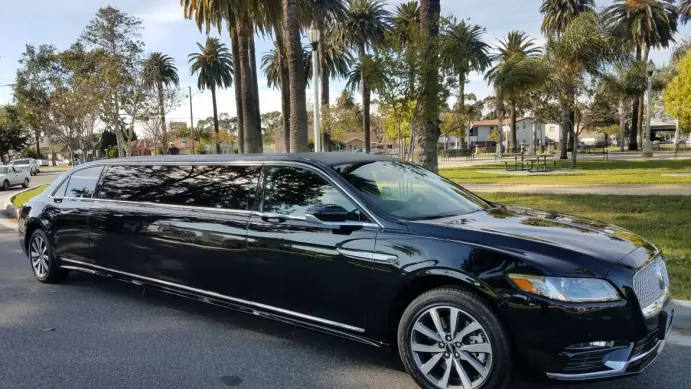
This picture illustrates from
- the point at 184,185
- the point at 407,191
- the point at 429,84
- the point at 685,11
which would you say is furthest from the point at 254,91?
the point at 685,11

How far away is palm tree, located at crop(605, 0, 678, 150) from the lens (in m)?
44.9

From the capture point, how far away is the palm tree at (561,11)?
149ft

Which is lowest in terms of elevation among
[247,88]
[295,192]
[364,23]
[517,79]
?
[295,192]

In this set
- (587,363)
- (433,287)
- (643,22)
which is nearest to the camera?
(587,363)

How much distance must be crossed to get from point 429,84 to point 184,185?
865 cm

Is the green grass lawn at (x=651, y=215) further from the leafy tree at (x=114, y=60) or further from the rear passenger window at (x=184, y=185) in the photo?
the leafy tree at (x=114, y=60)

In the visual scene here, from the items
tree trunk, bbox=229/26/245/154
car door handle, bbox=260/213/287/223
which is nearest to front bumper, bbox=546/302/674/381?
car door handle, bbox=260/213/287/223

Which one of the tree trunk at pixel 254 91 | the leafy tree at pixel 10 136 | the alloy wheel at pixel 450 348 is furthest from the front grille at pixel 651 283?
the leafy tree at pixel 10 136

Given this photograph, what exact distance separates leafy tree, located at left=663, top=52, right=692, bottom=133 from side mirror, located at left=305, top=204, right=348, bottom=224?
21.0 m

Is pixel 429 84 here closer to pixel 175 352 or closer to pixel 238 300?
pixel 238 300

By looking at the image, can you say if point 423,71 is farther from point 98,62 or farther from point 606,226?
point 98,62

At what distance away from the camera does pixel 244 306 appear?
4484mm

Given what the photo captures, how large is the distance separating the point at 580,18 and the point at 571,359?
2768cm

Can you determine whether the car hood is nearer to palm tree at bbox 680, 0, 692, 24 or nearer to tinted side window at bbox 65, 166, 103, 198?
tinted side window at bbox 65, 166, 103, 198
